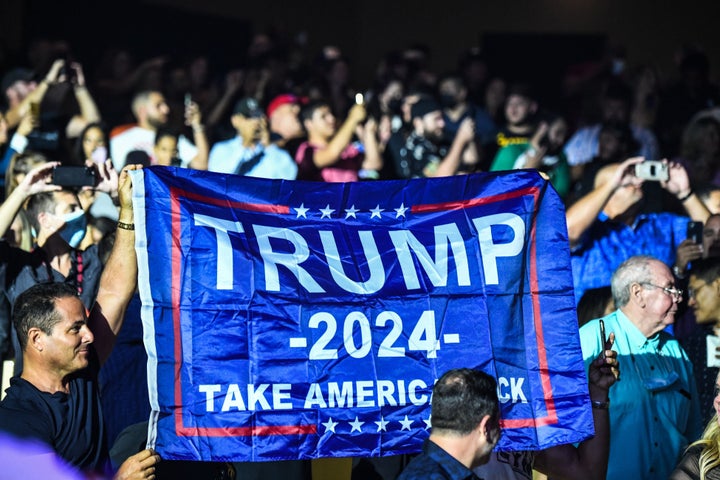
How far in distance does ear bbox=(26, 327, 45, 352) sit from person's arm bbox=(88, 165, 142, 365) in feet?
1.44

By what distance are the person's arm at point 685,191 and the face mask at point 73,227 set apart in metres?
3.58

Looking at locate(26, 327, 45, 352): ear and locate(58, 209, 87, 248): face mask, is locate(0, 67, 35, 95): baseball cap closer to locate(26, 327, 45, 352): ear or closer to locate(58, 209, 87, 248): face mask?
locate(58, 209, 87, 248): face mask

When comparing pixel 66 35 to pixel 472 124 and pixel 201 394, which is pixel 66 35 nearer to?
pixel 472 124

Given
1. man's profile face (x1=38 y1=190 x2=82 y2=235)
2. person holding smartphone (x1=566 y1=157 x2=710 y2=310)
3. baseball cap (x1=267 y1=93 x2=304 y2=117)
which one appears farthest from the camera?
baseball cap (x1=267 y1=93 x2=304 y2=117)

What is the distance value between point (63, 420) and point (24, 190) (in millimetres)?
1755

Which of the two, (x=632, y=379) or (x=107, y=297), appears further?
(x=632, y=379)

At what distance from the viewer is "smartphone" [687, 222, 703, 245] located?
7492 mm

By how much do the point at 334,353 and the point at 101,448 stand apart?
3.21ft

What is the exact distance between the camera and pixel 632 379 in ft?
18.9

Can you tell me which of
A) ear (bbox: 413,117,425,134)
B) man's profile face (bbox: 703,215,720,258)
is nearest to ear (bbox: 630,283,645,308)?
man's profile face (bbox: 703,215,720,258)

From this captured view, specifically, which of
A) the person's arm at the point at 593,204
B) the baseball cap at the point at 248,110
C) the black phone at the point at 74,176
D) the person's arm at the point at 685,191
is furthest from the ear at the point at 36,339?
the baseball cap at the point at 248,110

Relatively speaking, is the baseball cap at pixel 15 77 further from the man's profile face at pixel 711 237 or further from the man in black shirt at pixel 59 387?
the man in black shirt at pixel 59 387

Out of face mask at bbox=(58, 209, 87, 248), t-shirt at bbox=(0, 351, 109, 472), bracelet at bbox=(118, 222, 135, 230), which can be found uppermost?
face mask at bbox=(58, 209, 87, 248)

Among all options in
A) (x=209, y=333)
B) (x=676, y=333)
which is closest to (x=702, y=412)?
(x=676, y=333)
